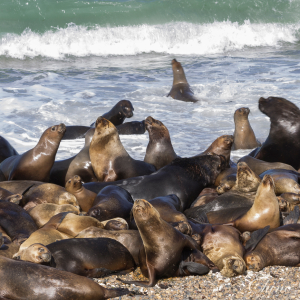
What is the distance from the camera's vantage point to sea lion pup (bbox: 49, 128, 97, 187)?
668 centimetres

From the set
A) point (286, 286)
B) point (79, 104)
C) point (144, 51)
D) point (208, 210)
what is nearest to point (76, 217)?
point (208, 210)

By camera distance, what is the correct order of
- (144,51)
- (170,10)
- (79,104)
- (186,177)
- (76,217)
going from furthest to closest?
(170,10), (144,51), (79,104), (186,177), (76,217)

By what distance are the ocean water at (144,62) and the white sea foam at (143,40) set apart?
1.9 inches

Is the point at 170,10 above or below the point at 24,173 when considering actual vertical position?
above

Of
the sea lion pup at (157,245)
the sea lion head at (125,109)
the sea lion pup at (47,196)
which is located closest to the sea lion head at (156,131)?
the sea lion pup at (47,196)

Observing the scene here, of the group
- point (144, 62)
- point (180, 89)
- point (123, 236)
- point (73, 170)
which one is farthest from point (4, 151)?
point (144, 62)

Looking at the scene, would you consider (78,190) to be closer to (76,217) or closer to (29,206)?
(29,206)

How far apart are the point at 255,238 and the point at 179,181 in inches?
76.6

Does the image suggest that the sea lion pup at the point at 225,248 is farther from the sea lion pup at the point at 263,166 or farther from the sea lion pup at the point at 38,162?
the sea lion pup at the point at 38,162

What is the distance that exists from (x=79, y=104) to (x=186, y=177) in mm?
6365

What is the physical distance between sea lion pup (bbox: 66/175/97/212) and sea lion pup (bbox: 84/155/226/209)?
29 centimetres

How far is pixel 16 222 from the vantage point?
14.6 feet

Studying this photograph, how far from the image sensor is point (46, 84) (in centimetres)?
1374

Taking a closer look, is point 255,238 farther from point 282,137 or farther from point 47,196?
point 282,137
